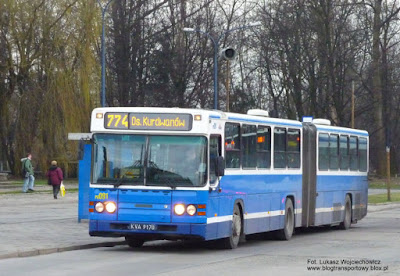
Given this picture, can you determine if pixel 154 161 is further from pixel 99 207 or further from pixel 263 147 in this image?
pixel 263 147

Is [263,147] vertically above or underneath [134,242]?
above

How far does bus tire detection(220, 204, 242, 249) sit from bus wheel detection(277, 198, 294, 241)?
3032 mm

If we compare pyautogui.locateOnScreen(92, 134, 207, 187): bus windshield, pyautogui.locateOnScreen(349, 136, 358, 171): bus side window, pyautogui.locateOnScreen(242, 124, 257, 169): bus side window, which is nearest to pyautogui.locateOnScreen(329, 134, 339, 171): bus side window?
pyautogui.locateOnScreen(349, 136, 358, 171): bus side window

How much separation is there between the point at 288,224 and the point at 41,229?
593cm

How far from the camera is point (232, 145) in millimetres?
19594

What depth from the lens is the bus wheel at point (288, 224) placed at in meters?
22.8

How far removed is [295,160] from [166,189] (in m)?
6.69

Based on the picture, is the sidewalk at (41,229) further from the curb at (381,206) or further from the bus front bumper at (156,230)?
the curb at (381,206)

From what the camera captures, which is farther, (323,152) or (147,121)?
(323,152)

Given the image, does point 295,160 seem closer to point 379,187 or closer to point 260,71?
point 379,187

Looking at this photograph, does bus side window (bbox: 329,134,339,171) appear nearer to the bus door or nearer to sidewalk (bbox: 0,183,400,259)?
the bus door

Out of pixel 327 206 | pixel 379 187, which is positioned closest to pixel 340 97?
pixel 379 187

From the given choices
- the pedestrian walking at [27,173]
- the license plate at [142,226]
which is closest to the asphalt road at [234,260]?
the license plate at [142,226]

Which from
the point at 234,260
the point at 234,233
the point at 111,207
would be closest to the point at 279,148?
the point at 234,233
